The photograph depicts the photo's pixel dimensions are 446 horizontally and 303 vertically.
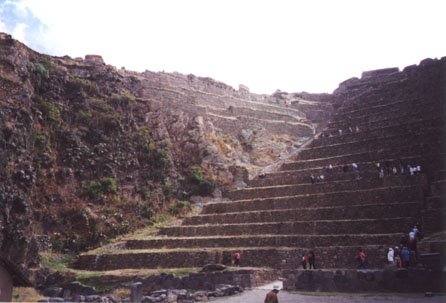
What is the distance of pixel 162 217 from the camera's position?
35344 mm

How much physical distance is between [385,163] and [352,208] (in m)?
5.30

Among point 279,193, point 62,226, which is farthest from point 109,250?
point 279,193

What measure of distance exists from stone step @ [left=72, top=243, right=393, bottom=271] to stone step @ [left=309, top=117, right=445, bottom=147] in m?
12.2

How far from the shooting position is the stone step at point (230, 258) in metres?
23.0

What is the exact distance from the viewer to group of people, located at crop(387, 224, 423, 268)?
63.8ft

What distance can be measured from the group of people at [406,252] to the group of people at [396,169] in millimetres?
5783

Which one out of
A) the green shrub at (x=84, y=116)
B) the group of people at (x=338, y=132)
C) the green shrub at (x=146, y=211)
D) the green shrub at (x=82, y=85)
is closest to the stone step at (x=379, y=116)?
the group of people at (x=338, y=132)

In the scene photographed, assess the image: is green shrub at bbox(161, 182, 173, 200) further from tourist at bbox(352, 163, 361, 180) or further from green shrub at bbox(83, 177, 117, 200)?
tourist at bbox(352, 163, 361, 180)

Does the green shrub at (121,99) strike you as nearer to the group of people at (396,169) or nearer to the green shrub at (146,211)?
the green shrub at (146,211)

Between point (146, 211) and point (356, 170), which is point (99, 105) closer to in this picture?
point (146, 211)

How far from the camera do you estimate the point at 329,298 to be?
17.7 meters

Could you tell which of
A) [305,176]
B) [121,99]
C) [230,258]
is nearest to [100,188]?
[121,99]

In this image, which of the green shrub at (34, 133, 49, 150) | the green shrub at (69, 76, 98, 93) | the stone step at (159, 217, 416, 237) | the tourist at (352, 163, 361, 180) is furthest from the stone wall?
the green shrub at (69, 76, 98, 93)

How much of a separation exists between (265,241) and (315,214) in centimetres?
315
